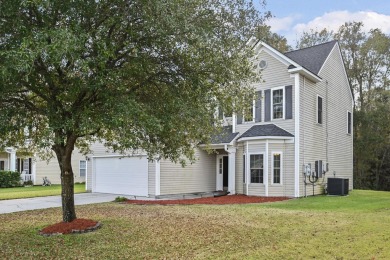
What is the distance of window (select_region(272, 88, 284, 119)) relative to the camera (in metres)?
18.1

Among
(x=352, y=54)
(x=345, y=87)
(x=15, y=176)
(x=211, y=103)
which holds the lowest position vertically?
(x=15, y=176)

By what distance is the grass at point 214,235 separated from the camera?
24.0 feet

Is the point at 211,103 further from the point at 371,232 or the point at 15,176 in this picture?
the point at 15,176

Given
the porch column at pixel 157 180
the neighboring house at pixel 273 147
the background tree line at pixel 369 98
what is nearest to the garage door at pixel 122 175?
the neighboring house at pixel 273 147

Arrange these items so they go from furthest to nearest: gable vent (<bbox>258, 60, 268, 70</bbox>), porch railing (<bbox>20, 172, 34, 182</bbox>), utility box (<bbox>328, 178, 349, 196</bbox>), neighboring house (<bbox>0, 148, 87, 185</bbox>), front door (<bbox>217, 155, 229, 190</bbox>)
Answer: neighboring house (<bbox>0, 148, 87, 185</bbox>) → porch railing (<bbox>20, 172, 34, 182</bbox>) → front door (<bbox>217, 155, 229, 190</bbox>) → gable vent (<bbox>258, 60, 268, 70</bbox>) → utility box (<bbox>328, 178, 349, 196</bbox>)

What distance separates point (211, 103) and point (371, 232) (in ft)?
16.0

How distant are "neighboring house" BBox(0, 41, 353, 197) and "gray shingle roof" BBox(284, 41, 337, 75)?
0.05 m

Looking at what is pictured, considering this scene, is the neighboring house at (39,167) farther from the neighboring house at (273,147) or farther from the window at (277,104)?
the window at (277,104)

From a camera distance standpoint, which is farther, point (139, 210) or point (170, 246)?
point (139, 210)

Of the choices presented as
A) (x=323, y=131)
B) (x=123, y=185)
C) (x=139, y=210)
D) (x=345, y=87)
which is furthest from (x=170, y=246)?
(x=345, y=87)

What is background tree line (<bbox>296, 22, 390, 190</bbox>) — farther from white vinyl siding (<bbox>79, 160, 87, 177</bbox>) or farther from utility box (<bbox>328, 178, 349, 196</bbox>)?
white vinyl siding (<bbox>79, 160, 87, 177</bbox>)

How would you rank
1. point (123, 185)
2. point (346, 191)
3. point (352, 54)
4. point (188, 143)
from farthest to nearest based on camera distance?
point (352, 54) < point (123, 185) < point (346, 191) < point (188, 143)

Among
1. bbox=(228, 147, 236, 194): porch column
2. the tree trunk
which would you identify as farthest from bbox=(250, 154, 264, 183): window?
the tree trunk

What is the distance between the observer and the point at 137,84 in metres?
8.73
